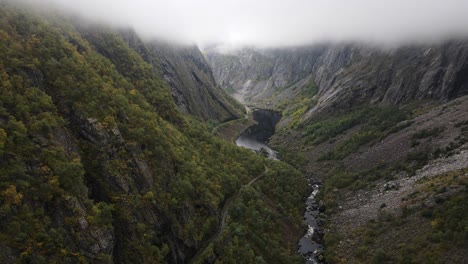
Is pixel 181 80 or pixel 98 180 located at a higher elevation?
pixel 98 180

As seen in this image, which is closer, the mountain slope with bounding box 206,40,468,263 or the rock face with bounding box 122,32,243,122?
the mountain slope with bounding box 206,40,468,263

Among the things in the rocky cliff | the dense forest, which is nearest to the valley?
the dense forest

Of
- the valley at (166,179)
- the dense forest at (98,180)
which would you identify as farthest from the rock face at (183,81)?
the dense forest at (98,180)

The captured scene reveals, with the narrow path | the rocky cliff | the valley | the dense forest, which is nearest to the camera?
the dense forest

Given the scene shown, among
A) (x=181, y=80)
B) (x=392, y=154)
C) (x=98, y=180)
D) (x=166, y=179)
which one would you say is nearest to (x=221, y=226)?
(x=166, y=179)

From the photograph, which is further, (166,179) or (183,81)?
(183,81)

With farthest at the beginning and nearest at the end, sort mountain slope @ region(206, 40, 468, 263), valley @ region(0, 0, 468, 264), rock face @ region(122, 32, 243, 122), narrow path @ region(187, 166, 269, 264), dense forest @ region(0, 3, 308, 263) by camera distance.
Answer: rock face @ region(122, 32, 243, 122)
mountain slope @ region(206, 40, 468, 263)
narrow path @ region(187, 166, 269, 264)
valley @ region(0, 0, 468, 264)
dense forest @ region(0, 3, 308, 263)

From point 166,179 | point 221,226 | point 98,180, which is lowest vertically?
point 221,226

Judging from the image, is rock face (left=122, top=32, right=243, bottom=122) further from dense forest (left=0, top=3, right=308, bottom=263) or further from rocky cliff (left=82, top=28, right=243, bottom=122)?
dense forest (left=0, top=3, right=308, bottom=263)

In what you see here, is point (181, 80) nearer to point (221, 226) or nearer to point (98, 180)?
point (221, 226)

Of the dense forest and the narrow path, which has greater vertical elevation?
the dense forest
